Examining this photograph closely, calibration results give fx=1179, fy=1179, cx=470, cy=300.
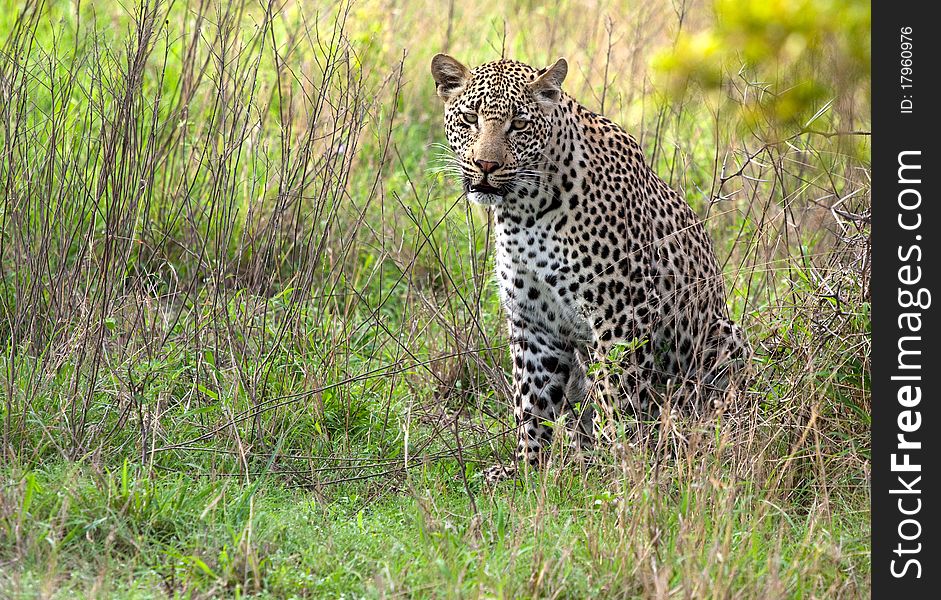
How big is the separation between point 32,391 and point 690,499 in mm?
2726

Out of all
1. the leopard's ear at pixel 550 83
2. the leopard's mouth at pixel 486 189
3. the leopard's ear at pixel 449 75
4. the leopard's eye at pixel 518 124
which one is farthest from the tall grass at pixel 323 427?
the leopard's ear at pixel 550 83

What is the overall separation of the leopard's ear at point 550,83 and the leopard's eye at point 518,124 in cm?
15

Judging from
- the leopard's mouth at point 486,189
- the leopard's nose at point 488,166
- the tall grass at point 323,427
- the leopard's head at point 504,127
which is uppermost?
the leopard's head at point 504,127

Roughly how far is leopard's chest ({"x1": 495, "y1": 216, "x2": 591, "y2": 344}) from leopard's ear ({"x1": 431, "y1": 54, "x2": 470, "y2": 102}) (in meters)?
0.68

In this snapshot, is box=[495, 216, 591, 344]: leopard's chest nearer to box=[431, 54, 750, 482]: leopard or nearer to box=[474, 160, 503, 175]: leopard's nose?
box=[431, 54, 750, 482]: leopard

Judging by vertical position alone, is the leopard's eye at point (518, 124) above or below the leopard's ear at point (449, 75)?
below

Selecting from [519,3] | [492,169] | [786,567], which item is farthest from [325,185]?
[519,3]

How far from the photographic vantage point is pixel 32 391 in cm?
493

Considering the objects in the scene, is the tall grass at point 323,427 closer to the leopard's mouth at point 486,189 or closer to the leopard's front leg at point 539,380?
the leopard's front leg at point 539,380

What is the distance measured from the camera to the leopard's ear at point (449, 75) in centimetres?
554

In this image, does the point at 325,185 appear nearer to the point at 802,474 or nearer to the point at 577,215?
the point at 577,215
